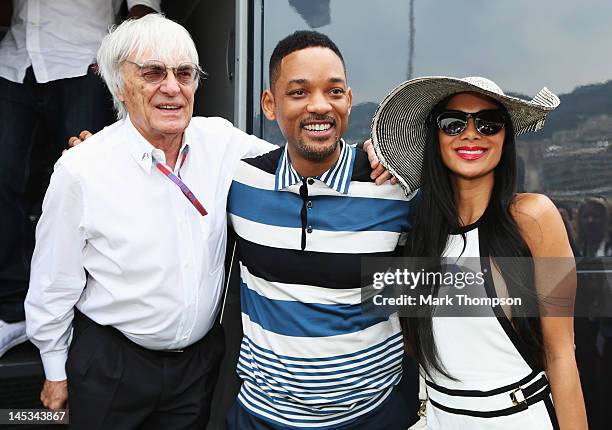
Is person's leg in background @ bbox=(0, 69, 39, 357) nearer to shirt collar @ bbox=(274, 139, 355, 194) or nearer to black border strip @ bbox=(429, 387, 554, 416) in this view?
shirt collar @ bbox=(274, 139, 355, 194)

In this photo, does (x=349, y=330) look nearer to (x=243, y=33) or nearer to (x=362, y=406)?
(x=362, y=406)

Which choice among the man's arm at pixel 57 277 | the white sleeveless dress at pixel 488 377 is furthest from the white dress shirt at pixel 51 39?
the white sleeveless dress at pixel 488 377

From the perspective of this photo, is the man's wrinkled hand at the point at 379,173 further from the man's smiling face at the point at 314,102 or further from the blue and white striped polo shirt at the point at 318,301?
the man's smiling face at the point at 314,102

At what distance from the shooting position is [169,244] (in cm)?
184

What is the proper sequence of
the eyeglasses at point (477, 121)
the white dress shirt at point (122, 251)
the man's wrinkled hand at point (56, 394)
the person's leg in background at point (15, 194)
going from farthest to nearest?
the person's leg in background at point (15, 194) → the man's wrinkled hand at point (56, 394) → the white dress shirt at point (122, 251) → the eyeglasses at point (477, 121)

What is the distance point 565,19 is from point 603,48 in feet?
0.53

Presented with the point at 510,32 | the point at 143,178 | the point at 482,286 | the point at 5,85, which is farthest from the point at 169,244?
the point at 510,32

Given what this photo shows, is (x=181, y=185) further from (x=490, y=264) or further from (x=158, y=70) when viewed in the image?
(x=490, y=264)

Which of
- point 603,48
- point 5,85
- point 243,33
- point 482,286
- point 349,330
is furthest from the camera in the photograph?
point 5,85

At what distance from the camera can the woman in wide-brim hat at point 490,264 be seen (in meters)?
1.57

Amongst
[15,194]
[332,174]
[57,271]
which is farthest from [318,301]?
[15,194]

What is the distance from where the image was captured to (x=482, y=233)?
164 centimetres

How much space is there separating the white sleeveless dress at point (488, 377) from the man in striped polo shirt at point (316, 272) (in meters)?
0.24

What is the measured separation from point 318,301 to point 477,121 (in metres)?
0.66
